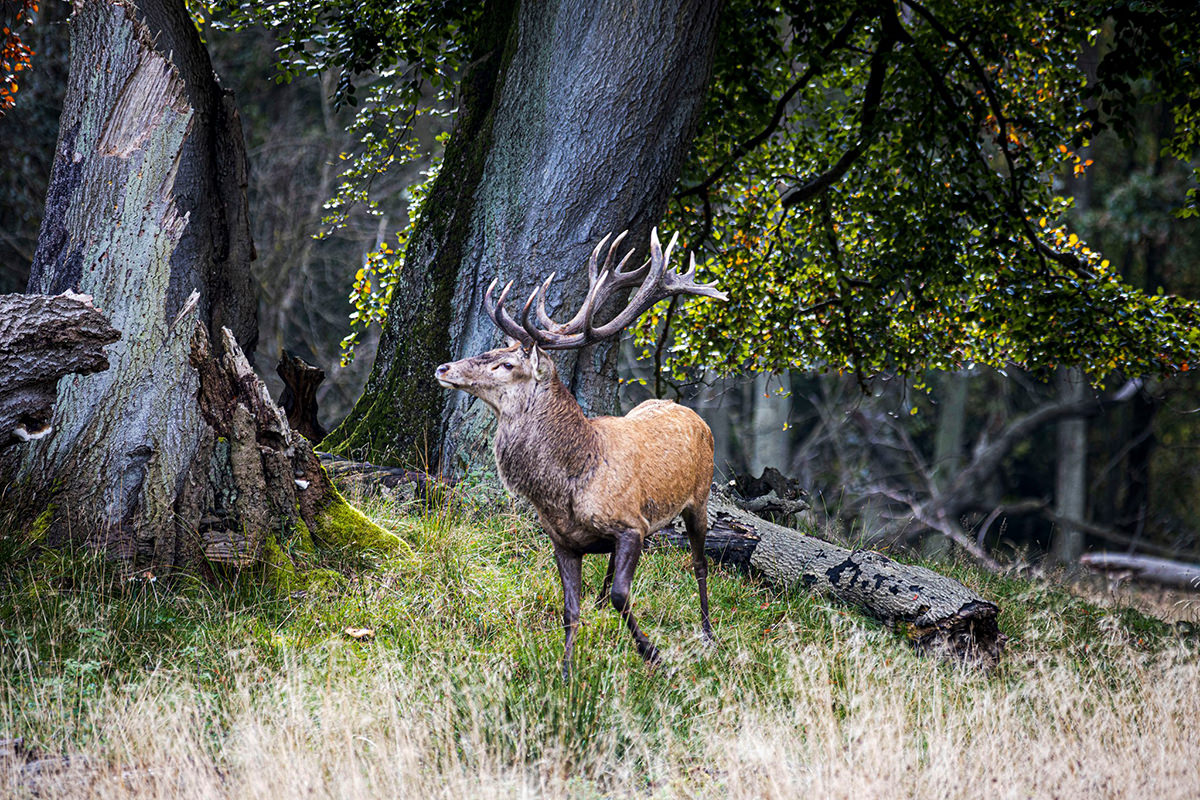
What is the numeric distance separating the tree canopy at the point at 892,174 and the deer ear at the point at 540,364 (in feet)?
14.5

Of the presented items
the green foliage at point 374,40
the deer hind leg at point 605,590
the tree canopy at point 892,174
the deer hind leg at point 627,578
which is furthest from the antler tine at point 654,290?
the green foliage at point 374,40

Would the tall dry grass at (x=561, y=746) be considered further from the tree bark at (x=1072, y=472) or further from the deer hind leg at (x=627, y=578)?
the tree bark at (x=1072, y=472)

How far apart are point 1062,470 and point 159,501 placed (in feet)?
58.4

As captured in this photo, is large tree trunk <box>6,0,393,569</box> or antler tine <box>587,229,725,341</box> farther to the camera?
antler tine <box>587,229,725,341</box>

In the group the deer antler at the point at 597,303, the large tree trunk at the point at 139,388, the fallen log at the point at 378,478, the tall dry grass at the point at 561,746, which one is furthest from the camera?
the fallen log at the point at 378,478

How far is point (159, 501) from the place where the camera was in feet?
16.7

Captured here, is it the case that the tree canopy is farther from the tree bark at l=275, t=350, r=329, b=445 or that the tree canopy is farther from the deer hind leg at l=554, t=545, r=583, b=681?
the deer hind leg at l=554, t=545, r=583, b=681

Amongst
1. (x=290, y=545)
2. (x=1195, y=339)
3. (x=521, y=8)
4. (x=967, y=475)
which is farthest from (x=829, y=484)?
(x=290, y=545)

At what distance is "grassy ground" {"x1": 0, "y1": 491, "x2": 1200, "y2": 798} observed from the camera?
3635mm

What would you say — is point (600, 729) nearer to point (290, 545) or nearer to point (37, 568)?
point (290, 545)

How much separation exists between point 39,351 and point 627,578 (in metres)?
2.68

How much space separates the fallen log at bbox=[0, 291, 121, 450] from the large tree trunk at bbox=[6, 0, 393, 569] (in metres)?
0.59

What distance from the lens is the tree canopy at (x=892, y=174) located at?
8273 millimetres

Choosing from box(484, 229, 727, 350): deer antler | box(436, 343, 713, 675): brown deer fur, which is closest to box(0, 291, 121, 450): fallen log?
box(436, 343, 713, 675): brown deer fur
